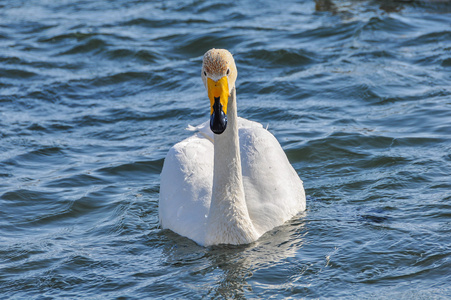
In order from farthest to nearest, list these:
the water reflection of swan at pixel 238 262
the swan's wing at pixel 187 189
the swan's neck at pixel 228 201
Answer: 1. the swan's wing at pixel 187 189
2. the swan's neck at pixel 228 201
3. the water reflection of swan at pixel 238 262

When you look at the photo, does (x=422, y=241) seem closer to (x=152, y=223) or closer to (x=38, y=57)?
(x=152, y=223)

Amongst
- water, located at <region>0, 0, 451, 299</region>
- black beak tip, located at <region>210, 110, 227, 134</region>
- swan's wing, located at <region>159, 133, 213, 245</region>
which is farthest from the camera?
swan's wing, located at <region>159, 133, 213, 245</region>

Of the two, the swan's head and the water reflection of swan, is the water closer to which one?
the water reflection of swan

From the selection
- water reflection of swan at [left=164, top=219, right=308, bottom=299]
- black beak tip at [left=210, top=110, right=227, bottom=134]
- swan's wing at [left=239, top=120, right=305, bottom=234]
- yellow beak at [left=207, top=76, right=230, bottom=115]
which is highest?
yellow beak at [left=207, top=76, right=230, bottom=115]

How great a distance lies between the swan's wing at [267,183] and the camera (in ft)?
25.5

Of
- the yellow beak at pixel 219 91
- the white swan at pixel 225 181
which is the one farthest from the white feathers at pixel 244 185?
the yellow beak at pixel 219 91

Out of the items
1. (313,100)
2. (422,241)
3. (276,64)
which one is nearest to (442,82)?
(313,100)

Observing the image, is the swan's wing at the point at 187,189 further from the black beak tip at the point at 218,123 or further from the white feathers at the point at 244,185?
the black beak tip at the point at 218,123

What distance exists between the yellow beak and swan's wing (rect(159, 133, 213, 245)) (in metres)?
1.55

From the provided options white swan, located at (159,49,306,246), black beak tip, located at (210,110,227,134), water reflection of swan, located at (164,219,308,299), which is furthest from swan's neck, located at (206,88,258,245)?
black beak tip, located at (210,110,227,134)

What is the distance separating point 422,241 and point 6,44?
12291 mm

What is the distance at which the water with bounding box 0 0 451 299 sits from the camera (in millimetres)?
6973

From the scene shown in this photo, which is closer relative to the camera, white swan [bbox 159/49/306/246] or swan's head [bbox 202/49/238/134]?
swan's head [bbox 202/49/238/134]

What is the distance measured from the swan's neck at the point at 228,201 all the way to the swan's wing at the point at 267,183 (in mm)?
303
